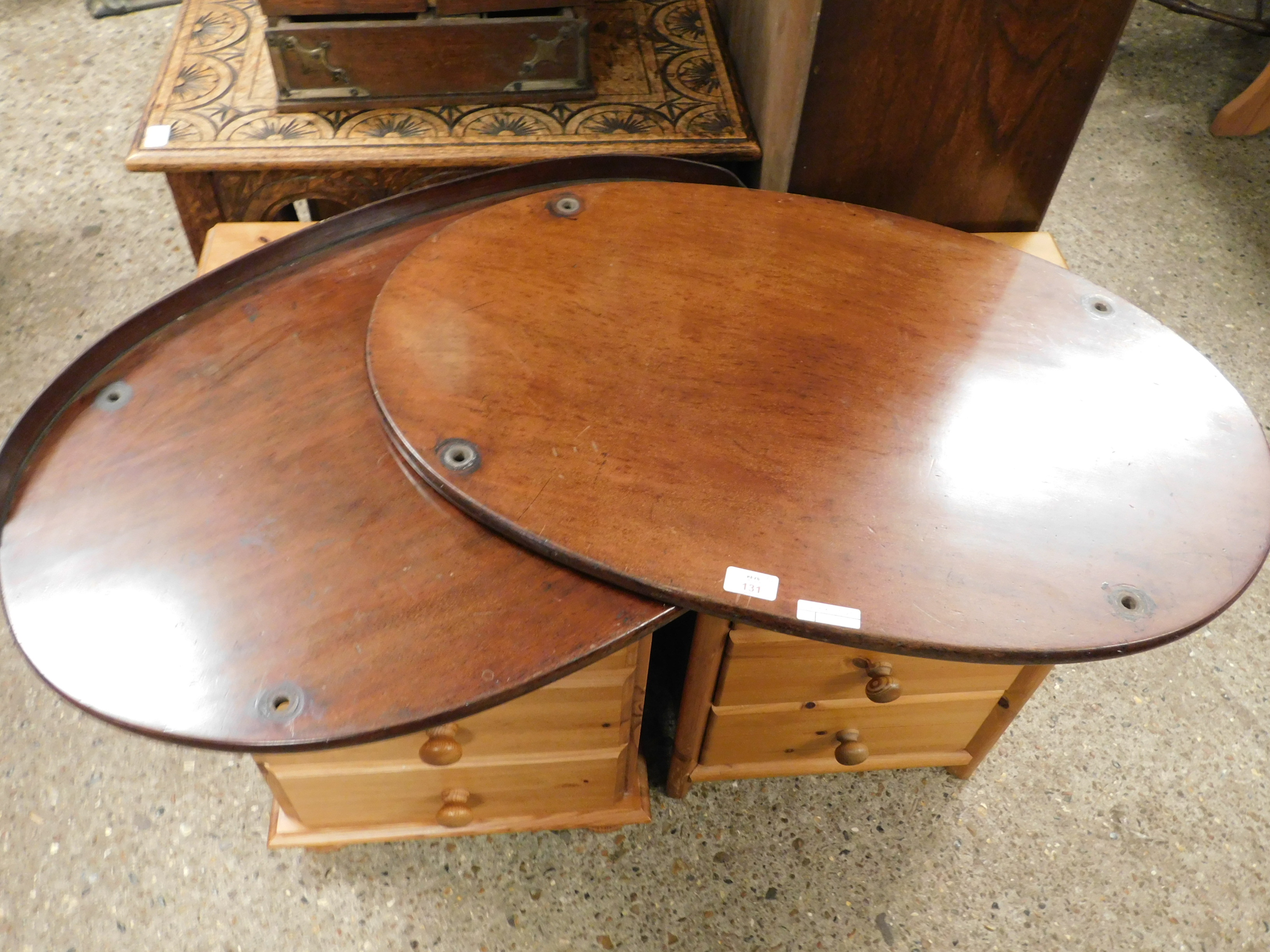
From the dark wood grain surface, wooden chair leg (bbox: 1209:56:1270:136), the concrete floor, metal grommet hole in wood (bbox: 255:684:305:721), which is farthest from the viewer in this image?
wooden chair leg (bbox: 1209:56:1270:136)

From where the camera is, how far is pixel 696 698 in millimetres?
1073

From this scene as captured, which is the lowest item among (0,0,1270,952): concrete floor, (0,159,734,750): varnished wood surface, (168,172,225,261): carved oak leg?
(0,0,1270,952): concrete floor

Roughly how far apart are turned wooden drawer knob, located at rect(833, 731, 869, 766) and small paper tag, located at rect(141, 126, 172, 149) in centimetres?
115

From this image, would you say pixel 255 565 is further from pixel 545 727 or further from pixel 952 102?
pixel 952 102

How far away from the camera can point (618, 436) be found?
82 centimetres

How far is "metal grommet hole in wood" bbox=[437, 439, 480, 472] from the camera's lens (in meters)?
0.80

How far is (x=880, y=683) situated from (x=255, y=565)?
647 mm

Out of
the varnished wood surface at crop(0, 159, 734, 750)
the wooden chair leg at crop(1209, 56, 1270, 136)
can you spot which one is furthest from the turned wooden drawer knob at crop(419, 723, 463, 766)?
the wooden chair leg at crop(1209, 56, 1270, 136)

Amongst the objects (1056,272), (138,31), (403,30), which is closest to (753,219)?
(1056,272)

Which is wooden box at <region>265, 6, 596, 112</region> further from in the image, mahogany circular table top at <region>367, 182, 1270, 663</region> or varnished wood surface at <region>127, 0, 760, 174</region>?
mahogany circular table top at <region>367, 182, 1270, 663</region>

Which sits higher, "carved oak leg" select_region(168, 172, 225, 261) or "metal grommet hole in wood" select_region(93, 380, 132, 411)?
"metal grommet hole in wood" select_region(93, 380, 132, 411)

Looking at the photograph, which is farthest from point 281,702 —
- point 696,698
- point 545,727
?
point 696,698

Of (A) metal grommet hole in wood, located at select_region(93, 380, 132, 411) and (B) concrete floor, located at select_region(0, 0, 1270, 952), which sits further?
(B) concrete floor, located at select_region(0, 0, 1270, 952)

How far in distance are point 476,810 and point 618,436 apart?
23.0 inches
